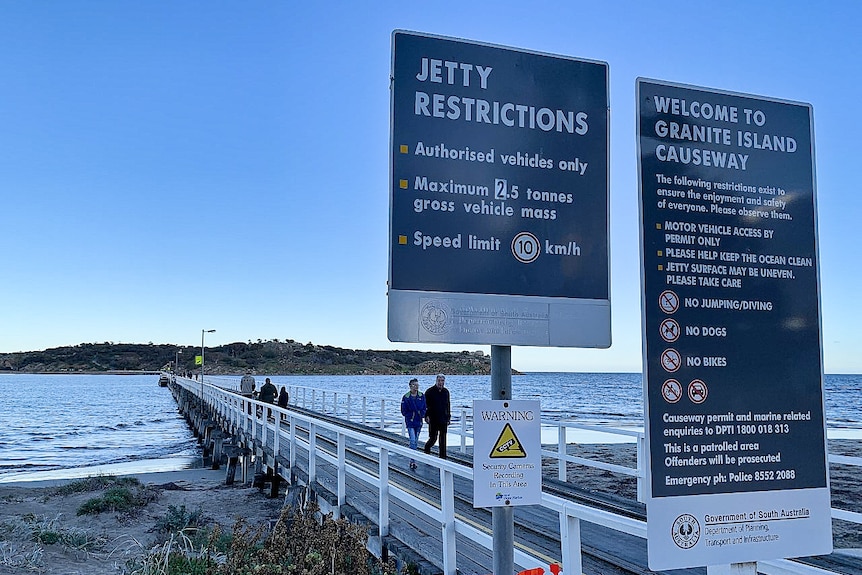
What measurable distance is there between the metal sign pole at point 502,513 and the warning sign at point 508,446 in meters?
0.15

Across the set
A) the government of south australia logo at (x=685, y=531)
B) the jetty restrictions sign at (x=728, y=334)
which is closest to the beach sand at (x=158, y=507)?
the jetty restrictions sign at (x=728, y=334)

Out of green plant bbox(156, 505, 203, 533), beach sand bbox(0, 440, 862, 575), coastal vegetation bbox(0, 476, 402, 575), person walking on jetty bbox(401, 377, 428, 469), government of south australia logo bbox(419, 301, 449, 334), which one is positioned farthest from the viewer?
person walking on jetty bbox(401, 377, 428, 469)

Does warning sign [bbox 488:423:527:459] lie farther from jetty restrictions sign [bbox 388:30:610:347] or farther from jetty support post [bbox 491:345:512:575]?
jetty restrictions sign [bbox 388:30:610:347]

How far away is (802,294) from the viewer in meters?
3.30

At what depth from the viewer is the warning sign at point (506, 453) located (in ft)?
9.87

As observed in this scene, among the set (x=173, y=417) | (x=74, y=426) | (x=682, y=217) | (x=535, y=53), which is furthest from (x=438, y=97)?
(x=173, y=417)

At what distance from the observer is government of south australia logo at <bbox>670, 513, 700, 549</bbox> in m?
3.03

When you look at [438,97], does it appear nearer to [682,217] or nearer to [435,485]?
[682,217]

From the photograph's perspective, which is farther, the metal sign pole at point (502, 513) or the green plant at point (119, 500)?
the green plant at point (119, 500)

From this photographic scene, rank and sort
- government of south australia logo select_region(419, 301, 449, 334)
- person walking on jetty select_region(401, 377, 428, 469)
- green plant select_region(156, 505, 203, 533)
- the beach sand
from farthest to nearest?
person walking on jetty select_region(401, 377, 428, 469), green plant select_region(156, 505, 203, 533), the beach sand, government of south australia logo select_region(419, 301, 449, 334)

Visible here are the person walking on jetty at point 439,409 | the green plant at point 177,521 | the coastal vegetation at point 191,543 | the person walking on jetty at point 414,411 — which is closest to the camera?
the coastal vegetation at point 191,543

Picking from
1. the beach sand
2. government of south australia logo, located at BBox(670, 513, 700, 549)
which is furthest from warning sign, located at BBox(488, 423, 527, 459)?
the beach sand

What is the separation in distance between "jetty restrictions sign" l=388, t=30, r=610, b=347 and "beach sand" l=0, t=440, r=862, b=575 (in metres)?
8.02

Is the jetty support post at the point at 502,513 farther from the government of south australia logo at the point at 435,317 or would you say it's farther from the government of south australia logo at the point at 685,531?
the government of south australia logo at the point at 685,531
